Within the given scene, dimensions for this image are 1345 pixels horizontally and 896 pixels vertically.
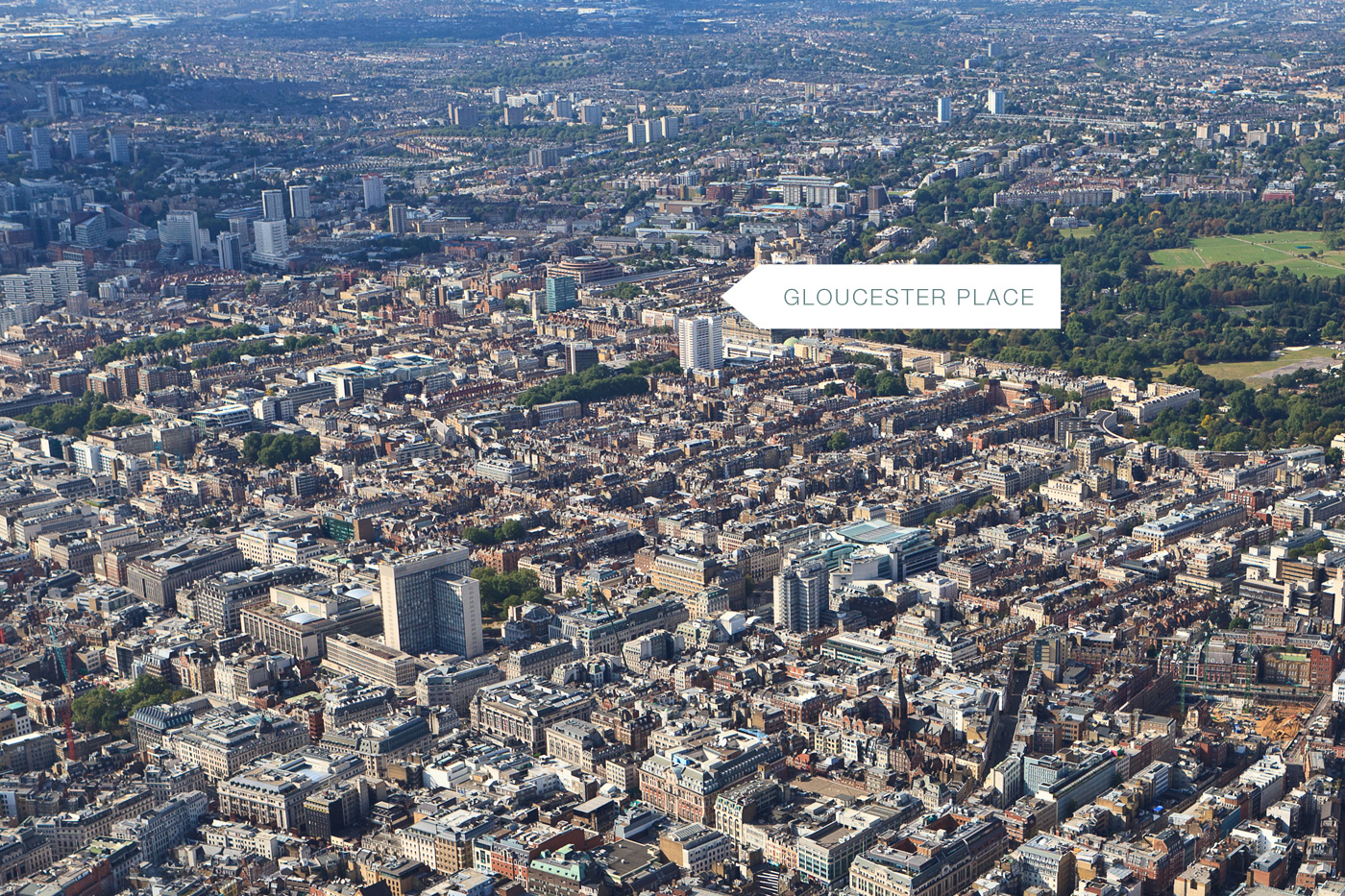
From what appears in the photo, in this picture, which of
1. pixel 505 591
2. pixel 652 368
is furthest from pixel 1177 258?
pixel 505 591

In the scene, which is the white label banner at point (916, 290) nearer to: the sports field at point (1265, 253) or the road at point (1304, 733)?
the road at point (1304, 733)

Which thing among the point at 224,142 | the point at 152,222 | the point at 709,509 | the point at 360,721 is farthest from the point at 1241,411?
the point at 224,142

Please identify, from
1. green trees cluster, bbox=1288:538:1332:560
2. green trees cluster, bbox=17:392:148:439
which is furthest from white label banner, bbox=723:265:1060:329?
green trees cluster, bbox=17:392:148:439

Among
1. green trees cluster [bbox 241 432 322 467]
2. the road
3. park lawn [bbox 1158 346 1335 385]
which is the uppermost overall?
the road

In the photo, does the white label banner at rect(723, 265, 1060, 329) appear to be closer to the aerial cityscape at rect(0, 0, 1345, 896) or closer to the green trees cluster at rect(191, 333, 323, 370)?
the aerial cityscape at rect(0, 0, 1345, 896)

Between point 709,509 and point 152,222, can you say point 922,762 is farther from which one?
point 152,222

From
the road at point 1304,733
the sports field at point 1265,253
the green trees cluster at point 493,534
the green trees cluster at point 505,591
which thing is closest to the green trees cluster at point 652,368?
the green trees cluster at point 493,534
